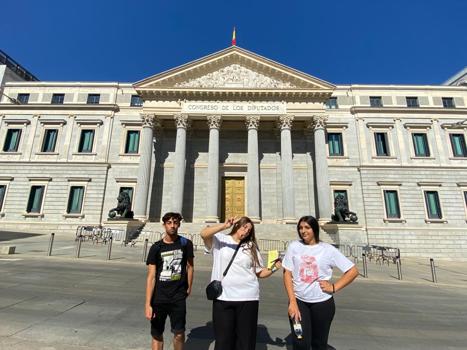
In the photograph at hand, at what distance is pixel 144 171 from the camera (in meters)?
23.9

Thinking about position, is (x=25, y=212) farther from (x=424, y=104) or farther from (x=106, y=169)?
(x=424, y=104)

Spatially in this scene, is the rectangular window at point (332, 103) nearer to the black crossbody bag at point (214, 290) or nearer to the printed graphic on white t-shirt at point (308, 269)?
the printed graphic on white t-shirt at point (308, 269)

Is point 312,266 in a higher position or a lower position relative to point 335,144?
lower

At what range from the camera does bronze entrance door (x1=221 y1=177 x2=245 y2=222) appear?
A: 87.7 feet

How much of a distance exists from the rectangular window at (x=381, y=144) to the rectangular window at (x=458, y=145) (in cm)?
649

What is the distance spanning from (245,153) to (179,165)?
24.3 feet

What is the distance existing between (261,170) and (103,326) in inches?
922

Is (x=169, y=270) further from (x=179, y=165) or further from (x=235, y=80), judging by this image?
(x=235, y=80)

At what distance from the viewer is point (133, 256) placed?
567 inches

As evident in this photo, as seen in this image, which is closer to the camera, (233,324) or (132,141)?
(233,324)

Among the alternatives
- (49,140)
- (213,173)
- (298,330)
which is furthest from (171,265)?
(49,140)

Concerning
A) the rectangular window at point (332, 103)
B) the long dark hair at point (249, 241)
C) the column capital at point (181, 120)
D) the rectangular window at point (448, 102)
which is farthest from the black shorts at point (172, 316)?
the rectangular window at point (448, 102)

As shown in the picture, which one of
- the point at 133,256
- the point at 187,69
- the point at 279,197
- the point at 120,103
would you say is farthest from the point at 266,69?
the point at 133,256

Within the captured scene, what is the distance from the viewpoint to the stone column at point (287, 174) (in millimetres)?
22594
